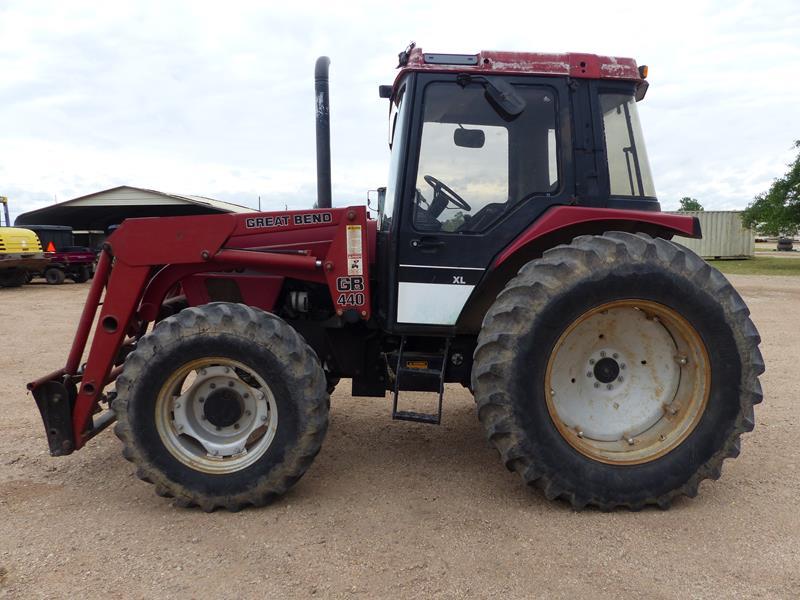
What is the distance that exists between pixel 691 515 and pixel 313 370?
216cm

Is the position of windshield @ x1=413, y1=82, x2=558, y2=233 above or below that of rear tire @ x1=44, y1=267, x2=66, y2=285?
above

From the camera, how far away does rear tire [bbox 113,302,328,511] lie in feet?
10.3

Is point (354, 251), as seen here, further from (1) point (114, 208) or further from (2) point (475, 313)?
(1) point (114, 208)

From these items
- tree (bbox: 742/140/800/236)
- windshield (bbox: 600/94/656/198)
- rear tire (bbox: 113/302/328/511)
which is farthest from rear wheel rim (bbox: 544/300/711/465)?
tree (bbox: 742/140/800/236)

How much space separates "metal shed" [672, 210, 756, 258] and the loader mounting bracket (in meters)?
30.4

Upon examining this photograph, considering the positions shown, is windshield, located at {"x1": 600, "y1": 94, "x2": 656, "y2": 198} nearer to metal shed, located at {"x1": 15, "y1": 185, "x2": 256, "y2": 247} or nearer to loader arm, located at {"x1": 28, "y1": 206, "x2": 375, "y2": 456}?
loader arm, located at {"x1": 28, "y1": 206, "x2": 375, "y2": 456}

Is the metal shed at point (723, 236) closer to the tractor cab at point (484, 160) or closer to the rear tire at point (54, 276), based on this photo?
the rear tire at point (54, 276)

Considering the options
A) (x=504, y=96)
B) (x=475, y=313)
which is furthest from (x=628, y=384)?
(x=504, y=96)

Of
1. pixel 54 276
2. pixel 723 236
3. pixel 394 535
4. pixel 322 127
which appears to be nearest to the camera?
pixel 394 535

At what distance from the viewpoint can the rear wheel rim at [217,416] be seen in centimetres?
320

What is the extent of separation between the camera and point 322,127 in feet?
17.5

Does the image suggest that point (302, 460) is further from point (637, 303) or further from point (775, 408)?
point (775, 408)

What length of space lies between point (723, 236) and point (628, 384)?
30.1 metres

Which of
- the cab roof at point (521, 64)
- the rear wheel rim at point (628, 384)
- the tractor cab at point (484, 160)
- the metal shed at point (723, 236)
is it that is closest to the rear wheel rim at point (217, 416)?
the tractor cab at point (484, 160)
